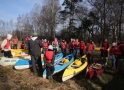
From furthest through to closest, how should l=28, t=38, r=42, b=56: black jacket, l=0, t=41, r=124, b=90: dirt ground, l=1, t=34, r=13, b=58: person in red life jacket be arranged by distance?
l=1, t=34, r=13, b=58: person in red life jacket, l=28, t=38, r=42, b=56: black jacket, l=0, t=41, r=124, b=90: dirt ground

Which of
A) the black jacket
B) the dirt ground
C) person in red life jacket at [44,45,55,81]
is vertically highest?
the black jacket

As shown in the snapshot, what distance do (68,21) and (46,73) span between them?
87.1 ft

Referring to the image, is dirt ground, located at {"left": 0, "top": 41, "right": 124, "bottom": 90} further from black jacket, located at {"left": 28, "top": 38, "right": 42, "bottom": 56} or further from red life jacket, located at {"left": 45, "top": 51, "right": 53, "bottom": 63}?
black jacket, located at {"left": 28, "top": 38, "right": 42, "bottom": 56}

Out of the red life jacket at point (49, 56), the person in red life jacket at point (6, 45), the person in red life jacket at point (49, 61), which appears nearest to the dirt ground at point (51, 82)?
the person in red life jacket at point (49, 61)

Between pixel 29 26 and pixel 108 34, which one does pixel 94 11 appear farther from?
pixel 29 26

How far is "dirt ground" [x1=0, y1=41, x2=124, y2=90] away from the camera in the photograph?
281 inches

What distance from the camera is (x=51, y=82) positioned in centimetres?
797

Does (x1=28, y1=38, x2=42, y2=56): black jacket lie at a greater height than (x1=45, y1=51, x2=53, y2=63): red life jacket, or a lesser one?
greater

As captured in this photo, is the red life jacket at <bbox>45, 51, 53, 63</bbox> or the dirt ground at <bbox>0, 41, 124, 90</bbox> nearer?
the dirt ground at <bbox>0, 41, 124, 90</bbox>

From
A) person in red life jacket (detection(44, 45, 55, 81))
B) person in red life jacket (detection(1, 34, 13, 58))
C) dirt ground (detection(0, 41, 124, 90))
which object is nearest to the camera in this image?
dirt ground (detection(0, 41, 124, 90))

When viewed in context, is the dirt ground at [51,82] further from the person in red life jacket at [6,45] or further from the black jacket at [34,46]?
the black jacket at [34,46]

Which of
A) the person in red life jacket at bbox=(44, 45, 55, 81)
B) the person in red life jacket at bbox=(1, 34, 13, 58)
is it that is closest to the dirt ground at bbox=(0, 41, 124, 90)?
the person in red life jacket at bbox=(44, 45, 55, 81)

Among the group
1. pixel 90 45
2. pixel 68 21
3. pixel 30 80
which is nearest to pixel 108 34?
pixel 68 21

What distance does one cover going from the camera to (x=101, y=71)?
9.80 metres
